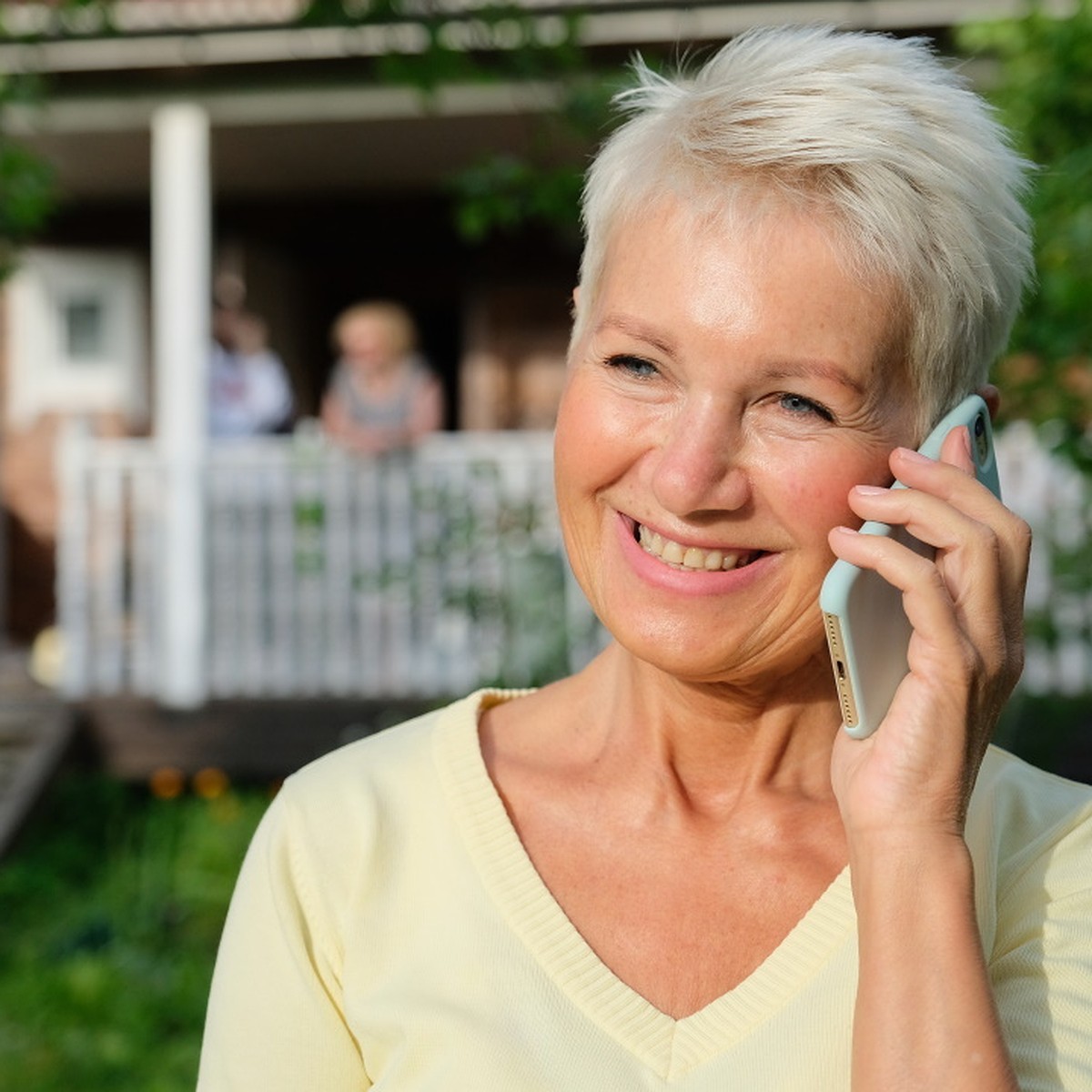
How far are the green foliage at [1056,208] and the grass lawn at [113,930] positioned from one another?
130 inches

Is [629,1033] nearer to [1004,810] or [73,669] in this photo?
[1004,810]

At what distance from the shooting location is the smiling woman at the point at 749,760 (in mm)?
1558

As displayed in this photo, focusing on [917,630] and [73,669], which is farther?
[73,669]

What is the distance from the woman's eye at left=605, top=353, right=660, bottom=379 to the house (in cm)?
300

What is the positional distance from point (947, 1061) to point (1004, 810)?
0.42 m

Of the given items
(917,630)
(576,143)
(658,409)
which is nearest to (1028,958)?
(917,630)

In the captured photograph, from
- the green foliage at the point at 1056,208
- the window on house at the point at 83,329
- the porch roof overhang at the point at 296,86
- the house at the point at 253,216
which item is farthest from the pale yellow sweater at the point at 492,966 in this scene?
the window on house at the point at 83,329

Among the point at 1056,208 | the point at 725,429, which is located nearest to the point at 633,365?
the point at 725,429

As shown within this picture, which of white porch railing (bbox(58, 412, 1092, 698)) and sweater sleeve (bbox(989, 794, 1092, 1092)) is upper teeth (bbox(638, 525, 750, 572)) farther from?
white porch railing (bbox(58, 412, 1092, 698))

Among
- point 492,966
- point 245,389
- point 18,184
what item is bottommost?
point 245,389

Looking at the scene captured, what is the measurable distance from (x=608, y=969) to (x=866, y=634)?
1.59 feet

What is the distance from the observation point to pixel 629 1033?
1.66 meters

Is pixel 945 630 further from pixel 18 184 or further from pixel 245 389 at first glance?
pixel 245 389

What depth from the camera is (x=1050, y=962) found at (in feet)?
5.28
